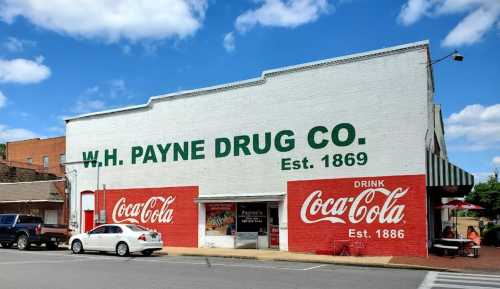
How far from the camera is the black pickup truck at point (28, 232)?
26.1 metres

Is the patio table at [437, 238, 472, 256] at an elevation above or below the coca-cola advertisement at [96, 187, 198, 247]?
below

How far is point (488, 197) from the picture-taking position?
57.9 m

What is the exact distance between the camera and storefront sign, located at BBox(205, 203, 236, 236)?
84.7 ft

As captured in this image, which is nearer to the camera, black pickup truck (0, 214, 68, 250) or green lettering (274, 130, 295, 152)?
green lettering (274, 130, 295, 152)

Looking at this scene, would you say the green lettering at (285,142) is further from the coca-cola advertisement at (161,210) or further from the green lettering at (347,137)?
the coca-cola advertisement at (161,210)

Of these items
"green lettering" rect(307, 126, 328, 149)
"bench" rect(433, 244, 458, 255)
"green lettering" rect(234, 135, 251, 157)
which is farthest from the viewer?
"green lettering" rect(234, 135, 251, 157)

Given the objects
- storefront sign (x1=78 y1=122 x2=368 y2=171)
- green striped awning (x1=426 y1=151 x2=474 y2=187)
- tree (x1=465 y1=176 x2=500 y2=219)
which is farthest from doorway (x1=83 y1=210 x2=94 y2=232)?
tree (x1=465 y1=176 x2=500 y2=219)

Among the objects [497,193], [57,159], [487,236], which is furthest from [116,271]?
[497,193]

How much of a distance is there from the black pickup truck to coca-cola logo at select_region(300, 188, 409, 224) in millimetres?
12352

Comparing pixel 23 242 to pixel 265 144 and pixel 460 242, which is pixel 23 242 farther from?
pixel 460 242

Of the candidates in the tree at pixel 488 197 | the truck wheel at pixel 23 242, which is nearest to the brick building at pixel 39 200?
the truck wheel at pixel 23 242

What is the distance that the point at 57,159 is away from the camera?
52.4m

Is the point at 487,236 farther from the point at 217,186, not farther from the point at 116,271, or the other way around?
the point at 116,271

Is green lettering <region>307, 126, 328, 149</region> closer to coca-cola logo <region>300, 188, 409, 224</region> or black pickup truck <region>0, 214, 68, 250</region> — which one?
coca-cola logo <region>300, 188, 409, 224</region>
